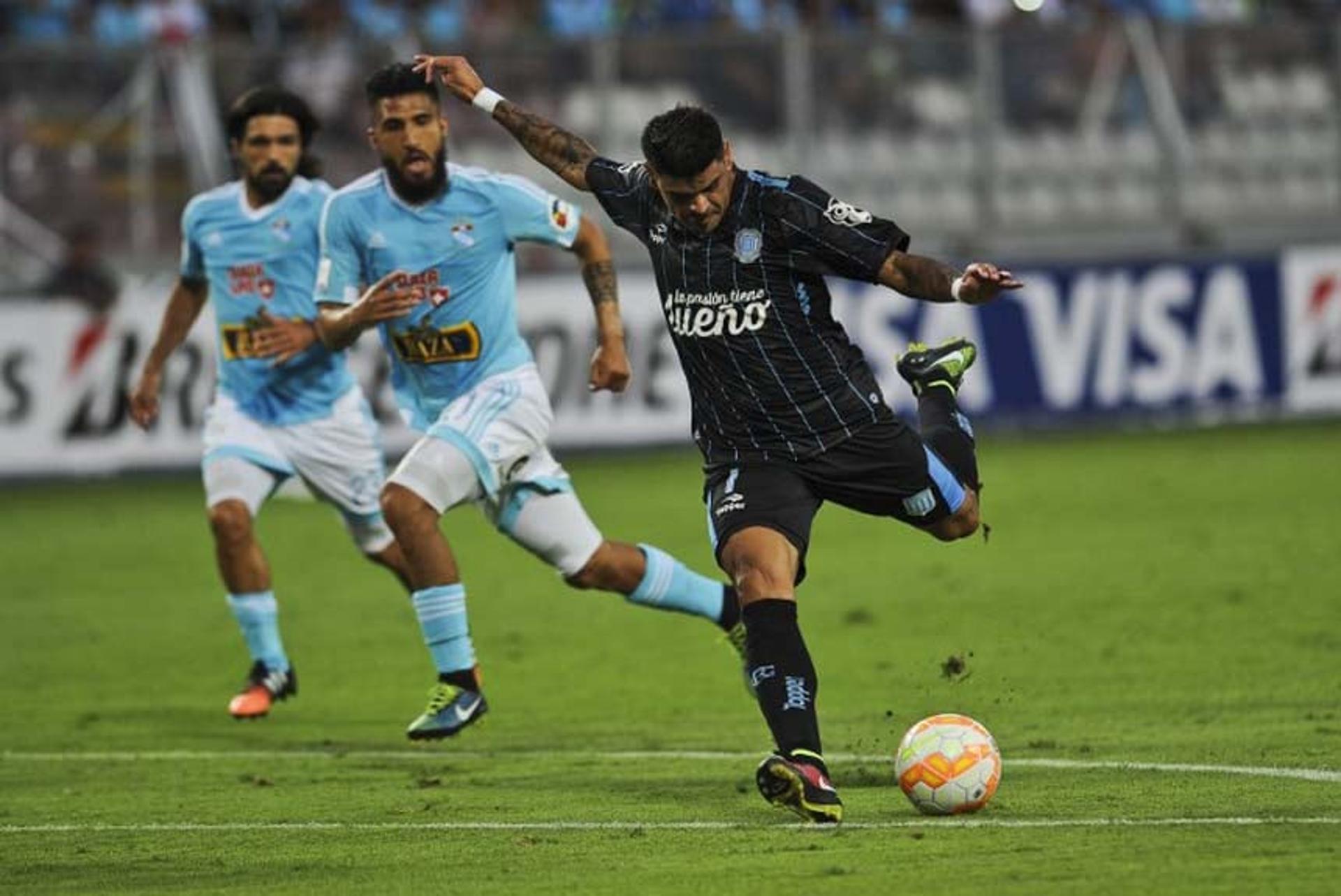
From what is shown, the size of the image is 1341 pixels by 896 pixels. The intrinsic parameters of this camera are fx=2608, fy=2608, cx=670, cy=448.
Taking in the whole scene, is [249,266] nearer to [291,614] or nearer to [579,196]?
[291,614]

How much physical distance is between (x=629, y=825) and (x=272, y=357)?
13.4ft

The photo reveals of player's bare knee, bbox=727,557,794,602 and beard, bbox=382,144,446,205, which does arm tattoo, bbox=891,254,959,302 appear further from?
beard, bbox=382,144,446,205

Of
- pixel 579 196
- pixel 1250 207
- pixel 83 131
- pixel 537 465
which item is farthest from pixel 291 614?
pixel 1250 207

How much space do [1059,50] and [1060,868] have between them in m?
18.5

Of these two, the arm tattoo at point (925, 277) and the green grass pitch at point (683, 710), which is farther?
the arm tattoo at point (925, 277)

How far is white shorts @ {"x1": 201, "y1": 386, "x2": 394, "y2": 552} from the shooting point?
440 inches

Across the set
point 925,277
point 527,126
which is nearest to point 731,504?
point 925,277

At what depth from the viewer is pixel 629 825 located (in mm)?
7816

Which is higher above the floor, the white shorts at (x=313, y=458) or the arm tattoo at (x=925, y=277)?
the arm tattoo at (x=925, y=277)

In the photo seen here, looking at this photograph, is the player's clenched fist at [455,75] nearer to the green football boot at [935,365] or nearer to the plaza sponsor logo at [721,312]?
the plaza sponsor logo at [721,312]

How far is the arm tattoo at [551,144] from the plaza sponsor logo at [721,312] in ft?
2.75

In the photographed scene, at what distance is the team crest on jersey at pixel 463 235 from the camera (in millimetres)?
10062

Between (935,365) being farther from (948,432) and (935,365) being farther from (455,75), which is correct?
(455,75)

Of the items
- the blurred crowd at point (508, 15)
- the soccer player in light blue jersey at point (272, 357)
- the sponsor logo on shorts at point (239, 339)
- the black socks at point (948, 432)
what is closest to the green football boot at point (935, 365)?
the black socks at point (948, 432)
